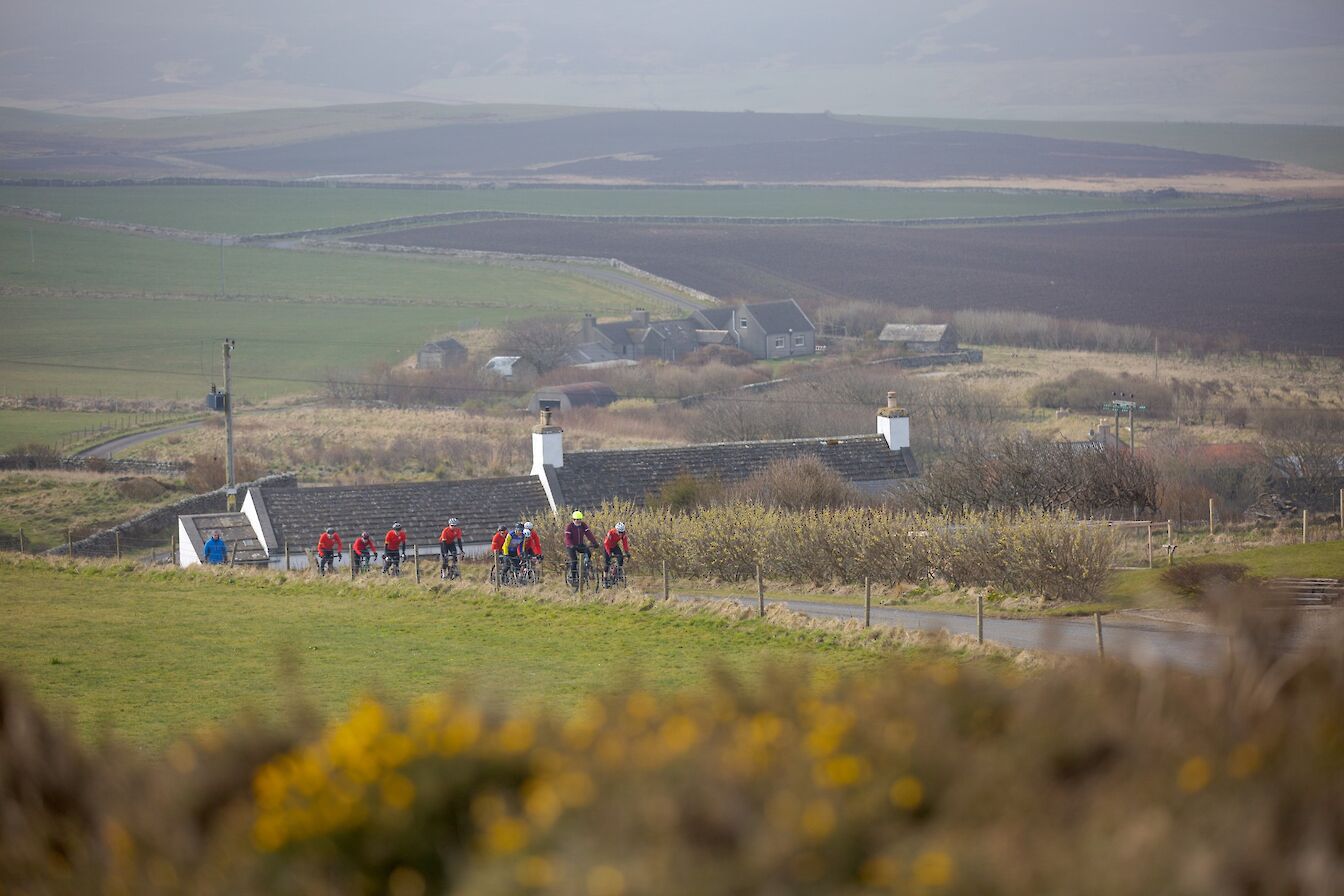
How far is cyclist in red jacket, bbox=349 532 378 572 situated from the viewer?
34.4 m

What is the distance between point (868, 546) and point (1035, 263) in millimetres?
126871

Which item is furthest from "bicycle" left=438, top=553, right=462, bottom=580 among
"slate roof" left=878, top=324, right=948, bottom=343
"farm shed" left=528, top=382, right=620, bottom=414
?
"slate roof" left=878, top=324, right=948, bottom=343

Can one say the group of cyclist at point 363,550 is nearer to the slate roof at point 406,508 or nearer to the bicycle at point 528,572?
the bicycle at point 528,572

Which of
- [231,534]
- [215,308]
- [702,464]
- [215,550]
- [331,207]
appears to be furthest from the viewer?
[331,207]

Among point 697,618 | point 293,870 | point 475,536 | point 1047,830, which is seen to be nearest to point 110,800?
point 293,870

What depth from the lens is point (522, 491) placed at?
43.2 m

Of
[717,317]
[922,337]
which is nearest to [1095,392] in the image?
[922,337]

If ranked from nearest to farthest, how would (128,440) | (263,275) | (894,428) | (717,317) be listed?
(894,428) → (128,440) → (717,317) → (263,275)

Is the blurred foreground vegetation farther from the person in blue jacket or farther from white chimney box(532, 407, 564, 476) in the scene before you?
white chimney box(532, 407, 564, 476)

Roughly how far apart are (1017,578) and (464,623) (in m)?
10.5

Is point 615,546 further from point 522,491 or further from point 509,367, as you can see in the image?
point 509,367

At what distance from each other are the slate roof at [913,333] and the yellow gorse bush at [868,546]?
74.2 m

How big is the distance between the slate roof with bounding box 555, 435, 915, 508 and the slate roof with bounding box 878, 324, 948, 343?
2569 inches

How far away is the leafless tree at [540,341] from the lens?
346 feet
